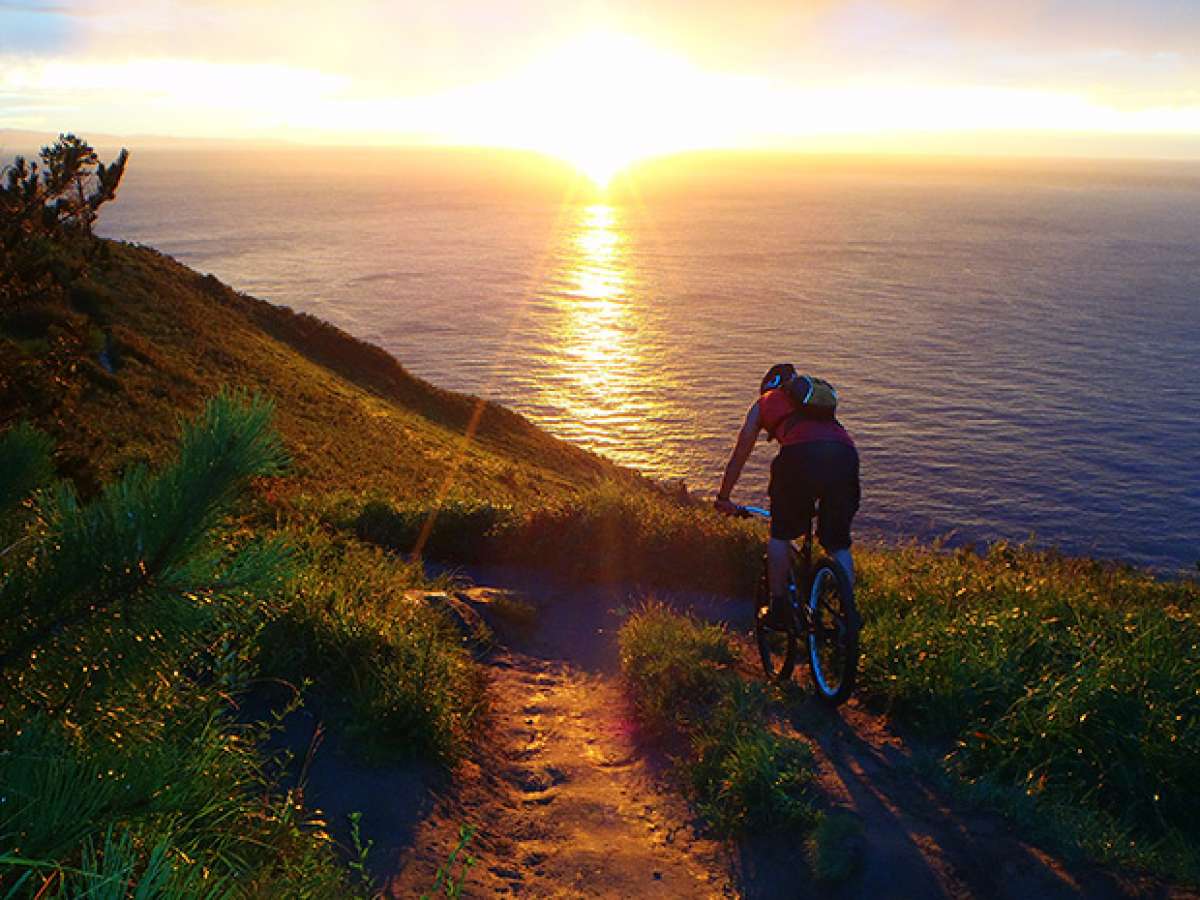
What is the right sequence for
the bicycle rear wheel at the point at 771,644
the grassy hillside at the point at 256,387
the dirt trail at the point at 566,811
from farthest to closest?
the grassy hillside at the point at 256,387
the bicycle rear wheel at the point at 771,644
the dirt trail at the point at 566,811

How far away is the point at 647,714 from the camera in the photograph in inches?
216

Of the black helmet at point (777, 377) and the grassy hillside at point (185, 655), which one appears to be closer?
the grassy hillside at point (185, 655)

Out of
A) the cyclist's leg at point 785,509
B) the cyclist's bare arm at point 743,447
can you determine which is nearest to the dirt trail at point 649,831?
the cyclist's leg at point 785,509

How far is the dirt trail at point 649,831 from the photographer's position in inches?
152

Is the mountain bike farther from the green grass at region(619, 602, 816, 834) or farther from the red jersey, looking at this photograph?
the red jersey

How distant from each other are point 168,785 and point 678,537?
7087mm

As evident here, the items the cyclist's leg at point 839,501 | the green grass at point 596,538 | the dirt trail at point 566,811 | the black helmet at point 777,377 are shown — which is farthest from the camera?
the green grass at point 596,538

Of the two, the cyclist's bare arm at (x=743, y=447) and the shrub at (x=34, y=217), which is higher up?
the shrub at (x=34, y=217)

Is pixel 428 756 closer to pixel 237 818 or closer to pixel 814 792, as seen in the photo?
pixel 237 818

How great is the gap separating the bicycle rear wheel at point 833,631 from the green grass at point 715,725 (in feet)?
1.34

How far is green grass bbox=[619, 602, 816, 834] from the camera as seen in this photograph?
4359mm

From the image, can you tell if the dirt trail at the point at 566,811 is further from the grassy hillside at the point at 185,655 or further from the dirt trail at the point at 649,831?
the grassy hillside at the point at 185,655

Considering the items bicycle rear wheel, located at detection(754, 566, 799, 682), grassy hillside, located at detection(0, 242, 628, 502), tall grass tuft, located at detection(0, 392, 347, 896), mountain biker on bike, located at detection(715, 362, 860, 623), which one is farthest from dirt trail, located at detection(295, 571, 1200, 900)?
grassy hillside, located at detection(0, 242, 628, 502)

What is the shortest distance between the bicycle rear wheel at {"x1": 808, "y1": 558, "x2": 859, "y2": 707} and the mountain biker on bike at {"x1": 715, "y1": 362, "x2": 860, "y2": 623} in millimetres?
160
